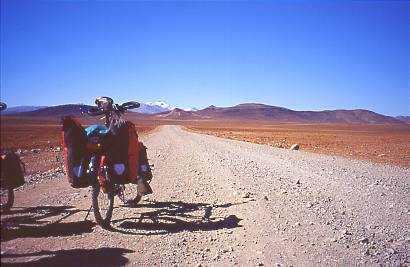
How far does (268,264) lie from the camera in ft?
14.3

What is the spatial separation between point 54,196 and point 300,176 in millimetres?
7270

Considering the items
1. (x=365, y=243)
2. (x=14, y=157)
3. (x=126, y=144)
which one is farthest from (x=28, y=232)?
(x=365, y=243)

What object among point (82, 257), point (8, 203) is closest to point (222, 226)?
point (82, 257)


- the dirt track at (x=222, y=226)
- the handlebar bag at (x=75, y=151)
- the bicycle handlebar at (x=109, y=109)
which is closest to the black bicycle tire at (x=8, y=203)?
the dirt track at (x=222, y=226)

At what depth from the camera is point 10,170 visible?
88.4 inches

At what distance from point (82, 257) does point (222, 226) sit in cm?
243

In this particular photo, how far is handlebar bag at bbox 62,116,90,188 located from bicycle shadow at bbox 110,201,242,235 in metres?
1.28

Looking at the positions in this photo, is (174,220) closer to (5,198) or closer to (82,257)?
(82,257)

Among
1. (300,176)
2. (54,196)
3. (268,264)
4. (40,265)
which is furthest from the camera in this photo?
(300,176)

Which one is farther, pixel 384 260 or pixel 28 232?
pixel 28 232

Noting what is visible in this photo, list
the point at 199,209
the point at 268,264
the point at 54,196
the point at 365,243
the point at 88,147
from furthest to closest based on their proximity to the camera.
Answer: the point at 54,196 < the point at 199,209 < the point at 365,243 < the point at 88,147 < the point at 268,264

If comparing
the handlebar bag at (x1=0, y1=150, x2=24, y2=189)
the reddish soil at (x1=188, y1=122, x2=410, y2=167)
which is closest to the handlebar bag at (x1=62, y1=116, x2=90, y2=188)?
the handlebar bag at (x1=0, y1=150, x2=24, y2=189)

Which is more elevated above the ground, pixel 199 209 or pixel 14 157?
pixel 14 157

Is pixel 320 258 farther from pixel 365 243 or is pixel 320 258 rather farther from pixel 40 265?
pixel 40 265
